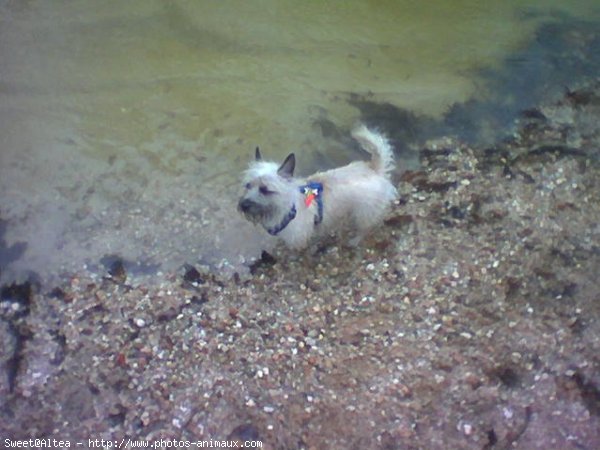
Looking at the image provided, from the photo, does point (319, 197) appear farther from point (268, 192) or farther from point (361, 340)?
point (361, 340)

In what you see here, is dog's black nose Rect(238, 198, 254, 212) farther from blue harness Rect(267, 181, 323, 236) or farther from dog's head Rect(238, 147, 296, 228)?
blue harness Rect(267, 181, 323, 236)

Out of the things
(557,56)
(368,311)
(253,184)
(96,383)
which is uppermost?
(557,56)

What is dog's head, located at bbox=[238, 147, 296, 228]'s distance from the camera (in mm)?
3898

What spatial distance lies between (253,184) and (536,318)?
1.56 m

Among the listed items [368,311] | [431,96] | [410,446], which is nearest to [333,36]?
[431,96]

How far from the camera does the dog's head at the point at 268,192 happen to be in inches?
153

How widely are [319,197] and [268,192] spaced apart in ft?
1.00

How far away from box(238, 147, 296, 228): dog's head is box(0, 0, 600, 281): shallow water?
342mm

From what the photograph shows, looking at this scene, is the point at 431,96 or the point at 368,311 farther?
the point at 431,96

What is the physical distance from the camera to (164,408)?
346 centimetres

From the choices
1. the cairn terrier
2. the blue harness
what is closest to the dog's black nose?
the cairn terrier

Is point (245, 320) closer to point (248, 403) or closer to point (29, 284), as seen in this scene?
point (248, 403)

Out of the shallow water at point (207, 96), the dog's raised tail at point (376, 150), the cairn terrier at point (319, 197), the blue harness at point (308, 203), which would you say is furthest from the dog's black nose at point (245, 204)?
the dog's raised tail at point (376, 150)

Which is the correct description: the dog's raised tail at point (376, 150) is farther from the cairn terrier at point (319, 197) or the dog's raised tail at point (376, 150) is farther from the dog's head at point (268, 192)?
the dog's head at point (268, 192)
